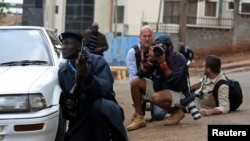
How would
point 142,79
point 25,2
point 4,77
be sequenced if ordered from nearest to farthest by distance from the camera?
1. point 4,77
2. point 142,79
3. point 25,2

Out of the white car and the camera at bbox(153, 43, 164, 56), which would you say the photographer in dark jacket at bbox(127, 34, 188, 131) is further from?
the white car

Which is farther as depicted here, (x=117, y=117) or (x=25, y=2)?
(x=25, y=2)

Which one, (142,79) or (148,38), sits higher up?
(148,38)

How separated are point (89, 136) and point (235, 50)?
946 inches

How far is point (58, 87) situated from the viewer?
201 inches

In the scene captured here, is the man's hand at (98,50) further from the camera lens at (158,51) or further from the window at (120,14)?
the window at (120,14)

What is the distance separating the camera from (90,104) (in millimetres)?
4504

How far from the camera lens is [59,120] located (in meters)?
5.10

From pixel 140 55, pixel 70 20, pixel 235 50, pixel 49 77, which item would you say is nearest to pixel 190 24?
pixel 235 50

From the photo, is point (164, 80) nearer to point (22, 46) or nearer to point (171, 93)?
point (171, 93)

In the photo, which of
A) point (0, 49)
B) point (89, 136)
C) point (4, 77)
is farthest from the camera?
point (0, 49)

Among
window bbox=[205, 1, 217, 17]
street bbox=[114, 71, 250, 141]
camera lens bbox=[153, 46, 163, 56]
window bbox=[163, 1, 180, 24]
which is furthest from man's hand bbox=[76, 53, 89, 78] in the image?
window bbox=[205, 1, 217, 17]

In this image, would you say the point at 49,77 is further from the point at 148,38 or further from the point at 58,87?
the point at 148,38

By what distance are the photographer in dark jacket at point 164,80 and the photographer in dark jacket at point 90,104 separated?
2.18m
